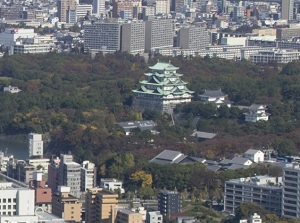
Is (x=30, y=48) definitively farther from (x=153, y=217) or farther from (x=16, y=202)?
(x=16, y=202)

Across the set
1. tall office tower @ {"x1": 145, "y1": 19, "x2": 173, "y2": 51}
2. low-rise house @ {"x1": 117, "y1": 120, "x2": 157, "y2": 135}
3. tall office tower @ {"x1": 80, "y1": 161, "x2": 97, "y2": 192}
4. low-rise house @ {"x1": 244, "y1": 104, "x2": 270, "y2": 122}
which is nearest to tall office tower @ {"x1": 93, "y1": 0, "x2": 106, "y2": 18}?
tall office tower @ {"x1": 145, "y1": 19, "x2": 173, "y2": 51}

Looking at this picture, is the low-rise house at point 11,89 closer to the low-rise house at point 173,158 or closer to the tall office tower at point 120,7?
the low-rise house at point 173,158

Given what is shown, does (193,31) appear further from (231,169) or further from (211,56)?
(231,169)

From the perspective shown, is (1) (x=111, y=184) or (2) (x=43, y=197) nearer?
(2) (x=43, y=197)

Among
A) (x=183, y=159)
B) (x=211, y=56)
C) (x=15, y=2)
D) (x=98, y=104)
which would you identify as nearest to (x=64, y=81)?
(x=98, y=104)

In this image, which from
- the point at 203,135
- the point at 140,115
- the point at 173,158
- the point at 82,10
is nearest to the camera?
the point at 173,158

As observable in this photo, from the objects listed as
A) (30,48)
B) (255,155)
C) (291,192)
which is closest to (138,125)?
(255,155)

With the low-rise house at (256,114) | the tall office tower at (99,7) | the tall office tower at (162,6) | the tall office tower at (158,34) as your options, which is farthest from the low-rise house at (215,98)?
the tall office tower at (99,7)
